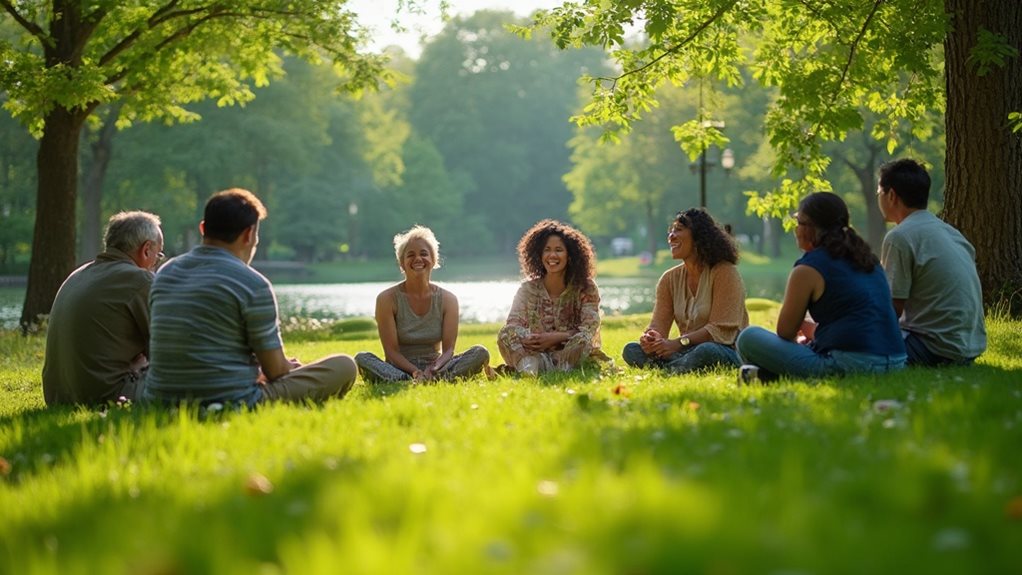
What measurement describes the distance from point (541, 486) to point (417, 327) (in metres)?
6.60

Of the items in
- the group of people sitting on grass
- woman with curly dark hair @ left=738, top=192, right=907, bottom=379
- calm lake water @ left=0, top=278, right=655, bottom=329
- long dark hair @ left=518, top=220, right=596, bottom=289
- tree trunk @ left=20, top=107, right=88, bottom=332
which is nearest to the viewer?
the group of people sitting on grass

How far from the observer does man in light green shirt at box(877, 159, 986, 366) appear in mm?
8055

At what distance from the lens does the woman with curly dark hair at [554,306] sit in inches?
403

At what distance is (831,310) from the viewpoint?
748 centimetres

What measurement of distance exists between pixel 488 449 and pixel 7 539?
75.6 inches

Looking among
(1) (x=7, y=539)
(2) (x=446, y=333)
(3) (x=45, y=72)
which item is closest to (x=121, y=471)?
(1) (x=7, y=539)

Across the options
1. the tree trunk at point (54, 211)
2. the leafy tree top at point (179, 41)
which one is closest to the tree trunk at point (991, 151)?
the leafy tree top at point (179, 41)

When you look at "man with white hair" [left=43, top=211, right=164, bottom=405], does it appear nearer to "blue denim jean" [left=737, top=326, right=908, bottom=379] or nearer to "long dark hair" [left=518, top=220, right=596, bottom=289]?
"long dark hair" [left=518, top=220, right=596, bottom=289]

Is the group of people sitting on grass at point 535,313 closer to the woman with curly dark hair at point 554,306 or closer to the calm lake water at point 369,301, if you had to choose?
the woman with curly dark hair at point 554,306

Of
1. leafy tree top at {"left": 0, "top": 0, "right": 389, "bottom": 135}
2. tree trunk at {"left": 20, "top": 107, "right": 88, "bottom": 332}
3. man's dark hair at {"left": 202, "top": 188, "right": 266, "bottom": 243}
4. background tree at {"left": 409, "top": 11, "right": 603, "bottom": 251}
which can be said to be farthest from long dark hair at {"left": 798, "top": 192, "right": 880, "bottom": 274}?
background tree at {"left": 409, "top": 11, "right": 603, "bottom": 251}

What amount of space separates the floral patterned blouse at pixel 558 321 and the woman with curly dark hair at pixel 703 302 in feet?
1.74

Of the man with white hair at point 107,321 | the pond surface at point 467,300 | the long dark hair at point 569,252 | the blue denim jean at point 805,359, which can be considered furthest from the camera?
the pond surface at point 467,300

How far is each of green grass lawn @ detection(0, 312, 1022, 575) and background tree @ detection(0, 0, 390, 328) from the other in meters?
14.0

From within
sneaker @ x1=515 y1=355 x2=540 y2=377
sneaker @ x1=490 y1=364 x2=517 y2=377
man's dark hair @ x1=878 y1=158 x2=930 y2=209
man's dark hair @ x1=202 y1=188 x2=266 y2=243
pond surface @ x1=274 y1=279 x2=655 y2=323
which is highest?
man's dark hair @ x1=878 y1=158 x2=930 y2=209
